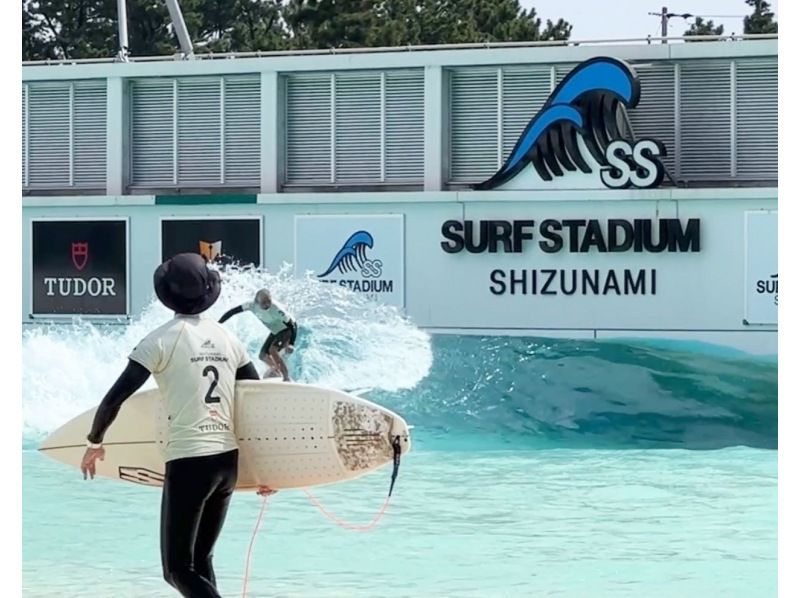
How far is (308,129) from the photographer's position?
79.1ft

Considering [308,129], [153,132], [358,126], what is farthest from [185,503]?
[153,132]

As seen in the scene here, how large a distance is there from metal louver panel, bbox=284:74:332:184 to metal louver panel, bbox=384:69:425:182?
3.19 ft

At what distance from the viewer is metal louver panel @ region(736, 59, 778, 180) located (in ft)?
73.5

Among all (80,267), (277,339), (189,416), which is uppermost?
(80,267)

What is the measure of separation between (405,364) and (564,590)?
40.8 ft

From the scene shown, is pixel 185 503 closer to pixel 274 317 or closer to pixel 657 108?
pixel 274 317

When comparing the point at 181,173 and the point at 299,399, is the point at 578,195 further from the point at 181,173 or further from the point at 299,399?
the point at 299,399

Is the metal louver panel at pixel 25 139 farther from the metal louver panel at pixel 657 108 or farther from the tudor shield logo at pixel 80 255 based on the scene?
the metal louver panel at pixel 657 108

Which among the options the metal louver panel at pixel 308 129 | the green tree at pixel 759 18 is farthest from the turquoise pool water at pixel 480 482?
the green tree at pixel 759 18

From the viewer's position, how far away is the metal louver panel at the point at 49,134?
25453 mm

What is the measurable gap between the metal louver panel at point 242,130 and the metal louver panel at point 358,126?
1.26m

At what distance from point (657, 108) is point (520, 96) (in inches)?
78.5
